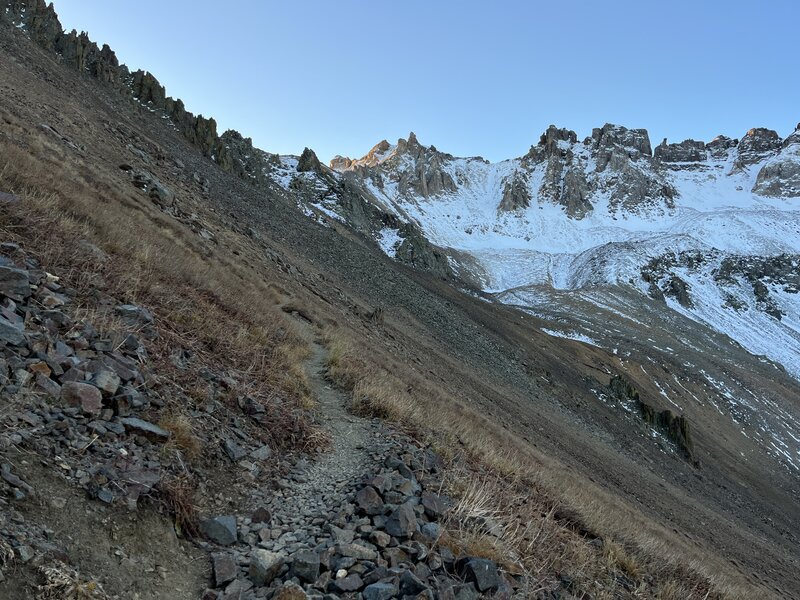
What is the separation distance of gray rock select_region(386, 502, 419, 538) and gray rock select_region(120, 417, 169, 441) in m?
2.15

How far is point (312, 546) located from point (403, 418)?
3.68m

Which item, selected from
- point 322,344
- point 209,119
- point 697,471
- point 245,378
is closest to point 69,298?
point 245,378

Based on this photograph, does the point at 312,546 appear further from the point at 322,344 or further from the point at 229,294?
the point at 322,344

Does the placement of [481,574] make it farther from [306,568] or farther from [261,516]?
[261,516]

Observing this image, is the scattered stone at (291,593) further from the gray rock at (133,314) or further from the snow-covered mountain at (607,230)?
the snow-covered mountain at (607,230)

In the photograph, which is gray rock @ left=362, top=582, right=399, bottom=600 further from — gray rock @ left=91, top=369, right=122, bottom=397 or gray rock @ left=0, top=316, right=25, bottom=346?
gray rock @ left=0, top=316, right=25, bottom=346

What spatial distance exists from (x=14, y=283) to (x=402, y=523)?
4348 mm

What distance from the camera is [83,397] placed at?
416 centimetres

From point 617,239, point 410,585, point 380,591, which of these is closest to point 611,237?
point 617,239

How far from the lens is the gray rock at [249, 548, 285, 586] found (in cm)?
358

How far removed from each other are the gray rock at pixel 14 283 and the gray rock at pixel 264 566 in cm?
340

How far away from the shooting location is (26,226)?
6.22 metres

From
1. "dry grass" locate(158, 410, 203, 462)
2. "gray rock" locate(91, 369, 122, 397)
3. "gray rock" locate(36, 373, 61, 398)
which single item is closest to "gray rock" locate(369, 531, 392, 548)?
"dry grass" locate(158, 410, 203, 462)

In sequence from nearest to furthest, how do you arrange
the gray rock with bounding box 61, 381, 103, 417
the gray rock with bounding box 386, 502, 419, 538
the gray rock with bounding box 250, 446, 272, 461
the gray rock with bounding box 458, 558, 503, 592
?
the gray rock with bounding box 458, 558, 503, 592 → the gray rock with bounding box 61, 381, 103, 417 → the gray rock with bounding box 386, 502, 419, 538 → the gray rock with bounding box 250, 446, 272, 461
